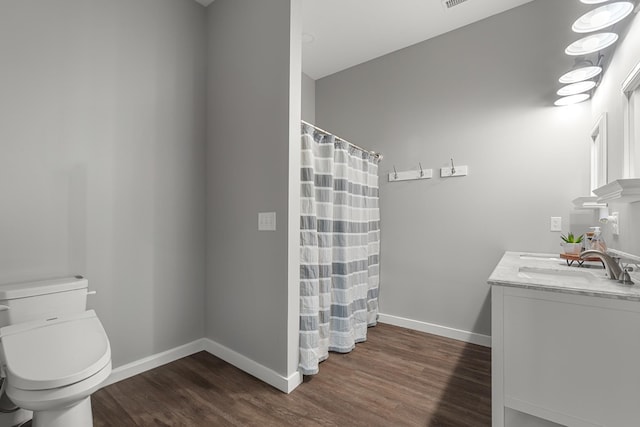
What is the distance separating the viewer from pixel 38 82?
1669 millimetres

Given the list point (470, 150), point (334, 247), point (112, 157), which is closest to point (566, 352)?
point (334, 247)

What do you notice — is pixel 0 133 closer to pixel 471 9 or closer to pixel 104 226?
pixel 104 226

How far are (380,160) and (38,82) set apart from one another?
2.63 meters

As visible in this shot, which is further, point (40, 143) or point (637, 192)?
point (40, 143)

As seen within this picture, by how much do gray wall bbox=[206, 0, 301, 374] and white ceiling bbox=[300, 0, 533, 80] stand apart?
67 cm

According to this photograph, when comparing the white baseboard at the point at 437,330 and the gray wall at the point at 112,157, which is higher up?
the gray wall at the point at 112,157

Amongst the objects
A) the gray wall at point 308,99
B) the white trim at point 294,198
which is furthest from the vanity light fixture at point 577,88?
the gray wall at point 308,99

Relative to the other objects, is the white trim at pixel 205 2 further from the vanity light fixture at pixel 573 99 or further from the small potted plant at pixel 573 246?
the small potted plant at pixel 573 246

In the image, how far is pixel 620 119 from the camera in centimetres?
155

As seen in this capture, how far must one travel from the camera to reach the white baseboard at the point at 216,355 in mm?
1884

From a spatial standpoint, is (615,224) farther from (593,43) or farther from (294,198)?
(294,198)

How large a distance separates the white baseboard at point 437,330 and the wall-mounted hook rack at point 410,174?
1376mm

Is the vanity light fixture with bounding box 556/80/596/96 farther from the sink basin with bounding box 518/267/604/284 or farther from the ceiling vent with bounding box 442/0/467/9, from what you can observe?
the sink basin with bounding box 518/267/604/284

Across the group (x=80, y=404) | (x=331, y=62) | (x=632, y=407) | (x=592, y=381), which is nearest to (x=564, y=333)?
(x=592, y=381)
